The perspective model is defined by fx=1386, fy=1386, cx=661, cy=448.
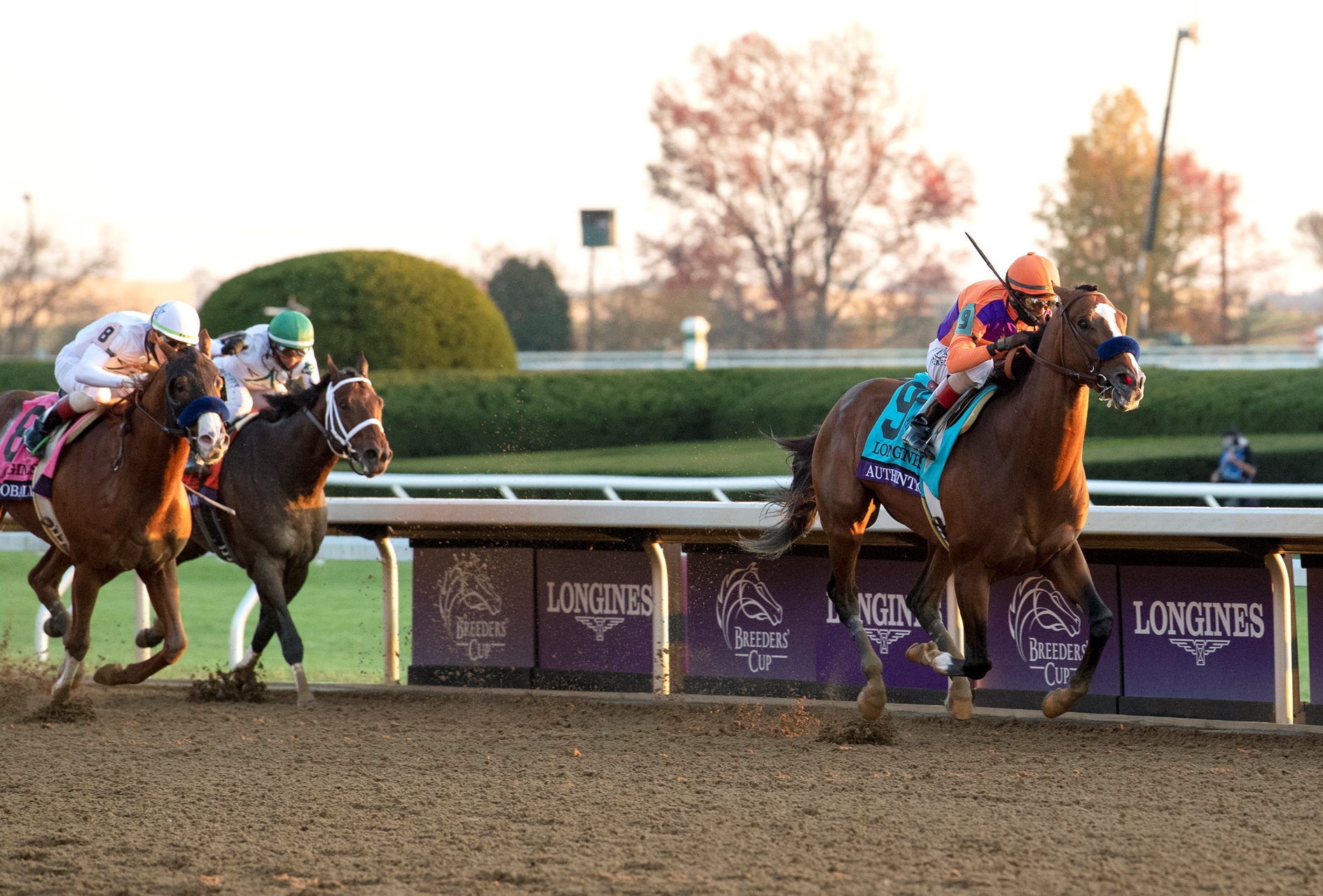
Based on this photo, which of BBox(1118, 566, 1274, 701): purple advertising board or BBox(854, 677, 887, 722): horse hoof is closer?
BBox(854, 677, 887, 722): horse hoof

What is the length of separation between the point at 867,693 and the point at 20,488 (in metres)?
3.83

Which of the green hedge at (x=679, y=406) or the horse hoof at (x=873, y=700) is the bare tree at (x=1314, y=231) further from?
the horse hoof at (x=873, y=700)

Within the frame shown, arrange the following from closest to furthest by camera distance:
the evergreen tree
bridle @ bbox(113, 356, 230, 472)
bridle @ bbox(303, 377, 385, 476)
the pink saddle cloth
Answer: bridle @ bbox(113, 356, 230, 472) → the pink saddle cloth → bridle @ bbox(303, 377, 385, 476) → the evergreen tree

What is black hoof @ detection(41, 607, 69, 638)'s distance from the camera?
641 centimetres

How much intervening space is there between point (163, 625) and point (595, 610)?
1973 millimetres

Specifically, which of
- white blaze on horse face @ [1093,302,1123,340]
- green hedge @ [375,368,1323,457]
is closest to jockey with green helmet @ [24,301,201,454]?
white blaze on horse face @ [1093,302,1123,340]

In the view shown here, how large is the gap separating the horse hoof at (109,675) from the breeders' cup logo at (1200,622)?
14.0ft

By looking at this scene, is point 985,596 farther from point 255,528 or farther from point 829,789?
point 255,528

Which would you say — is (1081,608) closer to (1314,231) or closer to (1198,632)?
(1198,632)

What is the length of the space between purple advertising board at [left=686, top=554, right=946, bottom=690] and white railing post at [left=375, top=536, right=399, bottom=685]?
5.16 ft

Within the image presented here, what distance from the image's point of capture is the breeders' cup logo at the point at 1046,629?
18.9 ft

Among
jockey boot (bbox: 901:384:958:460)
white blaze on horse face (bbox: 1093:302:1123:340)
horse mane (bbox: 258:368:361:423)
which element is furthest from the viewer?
horse mane (bbox: 258:368:361:423)

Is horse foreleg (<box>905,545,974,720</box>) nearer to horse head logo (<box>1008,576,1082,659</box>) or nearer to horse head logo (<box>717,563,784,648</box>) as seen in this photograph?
horse head logo (<box>1008,576,1082,659</box>)

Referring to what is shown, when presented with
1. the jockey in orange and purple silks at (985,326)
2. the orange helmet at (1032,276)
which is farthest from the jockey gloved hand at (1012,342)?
the orange helmet at (1032,276)
